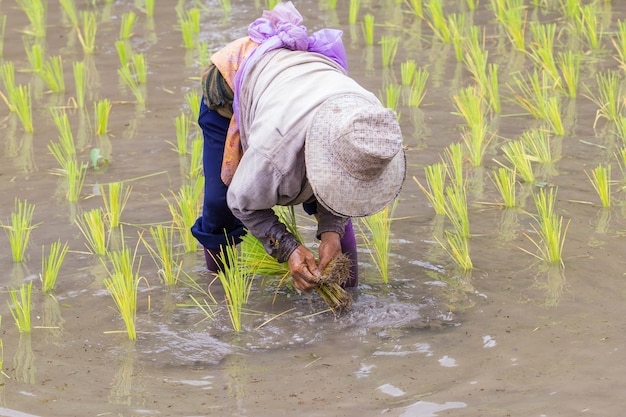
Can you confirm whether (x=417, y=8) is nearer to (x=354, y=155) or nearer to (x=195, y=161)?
(x=195, y=161)

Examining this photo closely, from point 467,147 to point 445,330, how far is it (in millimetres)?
Result: 1710

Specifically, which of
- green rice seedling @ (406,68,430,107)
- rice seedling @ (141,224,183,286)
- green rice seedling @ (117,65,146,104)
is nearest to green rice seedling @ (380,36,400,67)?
green rice seedling @ (406,68,430,107)

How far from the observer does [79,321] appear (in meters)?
3.36

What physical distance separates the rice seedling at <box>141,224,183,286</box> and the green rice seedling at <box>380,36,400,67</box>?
2.31 m

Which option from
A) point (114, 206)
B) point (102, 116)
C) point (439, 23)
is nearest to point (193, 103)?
point (102, 116)

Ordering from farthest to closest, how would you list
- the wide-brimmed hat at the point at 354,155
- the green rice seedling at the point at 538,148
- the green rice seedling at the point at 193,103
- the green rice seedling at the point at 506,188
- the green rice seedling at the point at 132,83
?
1. the green rice seedling at the point at 132,83
2. the green rice seedling at the point at 193,103
3. the green rice seedling at the point at 538,148
4. the green rice seedling at the point at 506,188
5. the wide-brimmed hat at the point at 354,155

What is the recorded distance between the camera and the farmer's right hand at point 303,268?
300 cm

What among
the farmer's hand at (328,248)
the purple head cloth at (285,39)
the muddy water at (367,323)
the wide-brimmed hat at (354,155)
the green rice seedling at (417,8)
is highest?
the purple head cloth at (285,39)

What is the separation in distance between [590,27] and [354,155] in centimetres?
363

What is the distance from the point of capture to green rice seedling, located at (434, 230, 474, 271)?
3.57 m

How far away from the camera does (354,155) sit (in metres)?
2.59

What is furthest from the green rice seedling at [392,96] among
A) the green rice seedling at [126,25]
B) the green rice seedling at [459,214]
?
the green rice seedling at [126,25]

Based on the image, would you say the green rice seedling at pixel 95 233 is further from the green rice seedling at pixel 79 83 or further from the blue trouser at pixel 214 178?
the green rice seedling at pixel 79 83

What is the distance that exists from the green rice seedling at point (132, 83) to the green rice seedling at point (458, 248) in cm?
222
